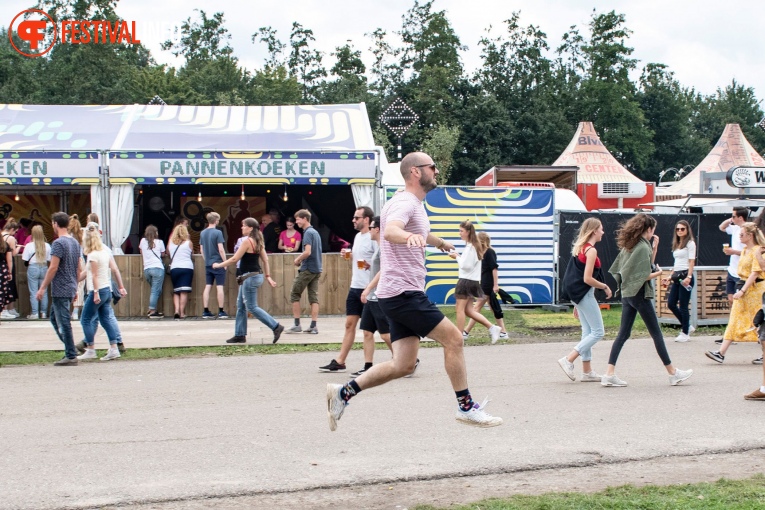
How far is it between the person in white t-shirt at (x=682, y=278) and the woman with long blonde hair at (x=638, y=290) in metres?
3.91

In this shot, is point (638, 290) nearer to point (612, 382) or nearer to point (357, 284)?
point (612, 382)

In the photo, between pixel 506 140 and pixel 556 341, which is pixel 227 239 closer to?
pixel 556 341

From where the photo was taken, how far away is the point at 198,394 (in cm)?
852

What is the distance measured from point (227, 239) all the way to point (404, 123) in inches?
1369

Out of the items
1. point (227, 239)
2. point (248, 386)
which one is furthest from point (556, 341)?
point (227, 239)

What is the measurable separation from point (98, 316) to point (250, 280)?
2045 millimetres

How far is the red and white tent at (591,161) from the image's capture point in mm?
38062

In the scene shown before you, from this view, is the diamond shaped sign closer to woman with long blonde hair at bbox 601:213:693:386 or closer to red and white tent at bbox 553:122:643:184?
red and white tent at bbox 553:122:643:184

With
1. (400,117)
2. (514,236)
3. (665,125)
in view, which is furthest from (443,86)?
(514,236)

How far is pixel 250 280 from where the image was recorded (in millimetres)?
11914

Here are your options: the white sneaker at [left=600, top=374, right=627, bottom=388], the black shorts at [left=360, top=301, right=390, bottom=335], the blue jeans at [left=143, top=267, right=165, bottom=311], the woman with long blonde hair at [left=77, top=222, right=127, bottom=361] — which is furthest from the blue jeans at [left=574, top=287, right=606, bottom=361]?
the blue jeans at [left=143, top=267, right=165, bottom=311]

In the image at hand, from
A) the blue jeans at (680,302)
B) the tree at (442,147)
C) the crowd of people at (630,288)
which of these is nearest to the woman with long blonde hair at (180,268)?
the blue jeans at (680,302)

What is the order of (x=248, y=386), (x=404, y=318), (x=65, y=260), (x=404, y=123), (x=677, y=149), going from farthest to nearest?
1. (x=677, y=149)
2. (x=404, y=123)
3. (x=65, y=260)
4. (x=248, y=386)
5. (x=404, y=318)

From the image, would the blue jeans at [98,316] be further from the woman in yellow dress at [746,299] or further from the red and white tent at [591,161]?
the red and white tent at [591,161]
